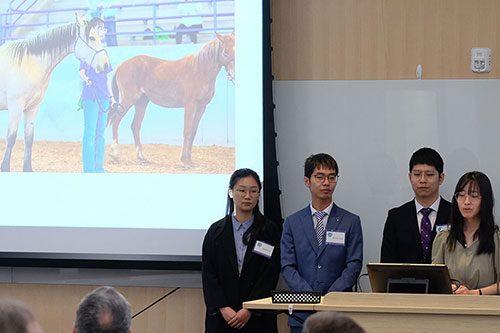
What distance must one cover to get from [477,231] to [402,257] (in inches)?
22.4

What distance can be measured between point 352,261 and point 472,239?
2.07ft

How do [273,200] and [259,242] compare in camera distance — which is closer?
[259,242]

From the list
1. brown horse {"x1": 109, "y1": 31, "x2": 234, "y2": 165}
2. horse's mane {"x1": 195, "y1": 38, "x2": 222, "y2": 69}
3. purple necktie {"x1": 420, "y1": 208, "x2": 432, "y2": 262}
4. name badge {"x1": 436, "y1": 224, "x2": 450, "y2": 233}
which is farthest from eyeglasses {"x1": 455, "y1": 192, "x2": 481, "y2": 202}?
horse's mane {"x1": 195, "y1": 38, "x2": 222, "y2": 69}

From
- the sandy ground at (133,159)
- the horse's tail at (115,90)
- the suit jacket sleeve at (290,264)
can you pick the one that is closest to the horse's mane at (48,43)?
the horse's tail at (115,90)

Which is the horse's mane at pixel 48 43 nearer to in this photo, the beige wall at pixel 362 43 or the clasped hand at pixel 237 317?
the beige wall at pixel 362 43

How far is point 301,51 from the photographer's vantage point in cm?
435

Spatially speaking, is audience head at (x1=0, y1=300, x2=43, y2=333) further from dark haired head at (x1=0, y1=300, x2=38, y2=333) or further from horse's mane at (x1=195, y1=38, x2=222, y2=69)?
horse's mane at (x1=195, y1=38, x2=222, y2=69)

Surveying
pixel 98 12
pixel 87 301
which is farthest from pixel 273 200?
pixel 87 301

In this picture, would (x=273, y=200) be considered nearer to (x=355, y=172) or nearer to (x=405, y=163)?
(x=355, y=172)

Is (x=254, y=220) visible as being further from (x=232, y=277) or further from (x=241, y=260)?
(x=232, y=277)

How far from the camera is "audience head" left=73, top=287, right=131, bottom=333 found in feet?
5.36

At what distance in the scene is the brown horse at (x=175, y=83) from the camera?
4.28 m

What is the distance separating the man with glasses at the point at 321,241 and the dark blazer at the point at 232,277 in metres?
0.16

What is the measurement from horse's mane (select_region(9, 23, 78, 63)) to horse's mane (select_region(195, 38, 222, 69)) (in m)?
0.83
